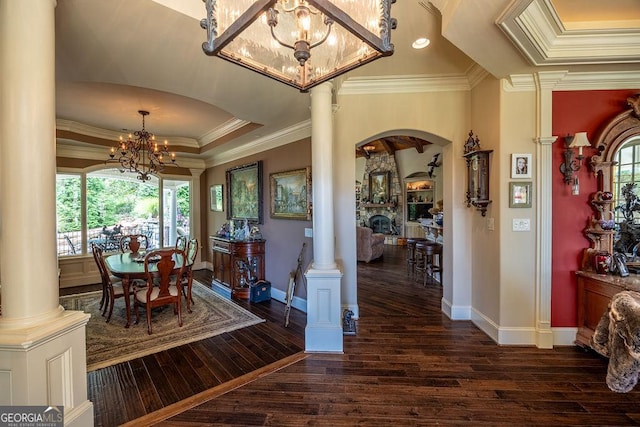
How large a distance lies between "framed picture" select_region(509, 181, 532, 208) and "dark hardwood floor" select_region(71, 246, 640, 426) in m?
1.41

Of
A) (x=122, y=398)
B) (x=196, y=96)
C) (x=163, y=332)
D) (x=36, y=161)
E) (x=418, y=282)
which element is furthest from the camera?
(x=418, y=282)

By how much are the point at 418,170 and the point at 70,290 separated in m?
9.88

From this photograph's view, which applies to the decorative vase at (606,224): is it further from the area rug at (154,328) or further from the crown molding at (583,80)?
the area rug at (154,328)

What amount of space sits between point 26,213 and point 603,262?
14.2 feet

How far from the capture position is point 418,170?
32.9ft

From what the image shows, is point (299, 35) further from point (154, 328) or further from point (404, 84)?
point (154, 328)

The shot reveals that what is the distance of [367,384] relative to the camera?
2.21 m

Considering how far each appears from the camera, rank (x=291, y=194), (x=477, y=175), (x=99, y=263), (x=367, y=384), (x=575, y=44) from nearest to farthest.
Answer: (x=367, y=384) < (x=575, y=44) < (x=477, y=175) < (x=99, y=263) < (x=291, y=194)

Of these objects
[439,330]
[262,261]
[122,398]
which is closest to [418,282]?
[439,330]

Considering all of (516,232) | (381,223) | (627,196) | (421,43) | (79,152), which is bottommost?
(381,223)

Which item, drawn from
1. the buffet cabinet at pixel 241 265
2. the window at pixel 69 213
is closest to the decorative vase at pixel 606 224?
the buffet cabinet at pixel 241 265

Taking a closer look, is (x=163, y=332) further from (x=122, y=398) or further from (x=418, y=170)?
(x=418, y=170)

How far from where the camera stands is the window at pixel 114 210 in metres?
5.29

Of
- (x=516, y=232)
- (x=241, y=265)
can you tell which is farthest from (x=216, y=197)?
(x=516, y=232)
